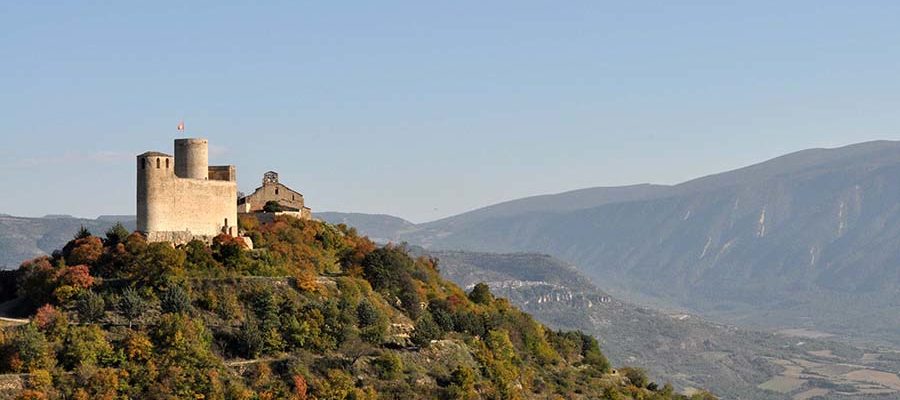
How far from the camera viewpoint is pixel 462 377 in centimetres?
7275

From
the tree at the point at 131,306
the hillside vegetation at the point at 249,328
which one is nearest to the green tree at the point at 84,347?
the hillside vegetation at the point at 249,328

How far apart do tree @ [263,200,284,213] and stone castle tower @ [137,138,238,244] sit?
1203cm

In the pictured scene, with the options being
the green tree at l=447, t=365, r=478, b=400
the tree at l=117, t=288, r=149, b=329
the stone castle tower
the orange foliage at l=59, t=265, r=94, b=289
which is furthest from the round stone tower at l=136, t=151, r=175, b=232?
the green tree at l=447, t=365, r=478, b=400

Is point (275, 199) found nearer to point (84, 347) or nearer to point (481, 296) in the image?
point (481, 296)

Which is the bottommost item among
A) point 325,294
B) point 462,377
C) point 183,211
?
point 462,377

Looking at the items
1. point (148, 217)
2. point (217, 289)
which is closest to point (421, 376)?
point (217, 289)

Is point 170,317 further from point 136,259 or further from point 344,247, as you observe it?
point 344,247

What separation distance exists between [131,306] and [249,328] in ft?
18.5

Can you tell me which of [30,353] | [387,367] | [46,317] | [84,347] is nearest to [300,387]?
[387,367]

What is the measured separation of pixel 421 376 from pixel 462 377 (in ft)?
7.54

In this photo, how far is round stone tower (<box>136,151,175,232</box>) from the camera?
70.1 m

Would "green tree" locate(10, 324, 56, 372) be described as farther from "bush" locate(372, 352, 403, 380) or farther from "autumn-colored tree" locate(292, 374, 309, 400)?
"bush" locate(372, 352, 403, 380)

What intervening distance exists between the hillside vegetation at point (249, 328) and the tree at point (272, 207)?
12.0 ft

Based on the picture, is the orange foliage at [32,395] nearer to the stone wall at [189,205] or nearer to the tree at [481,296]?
the stone wall at [189,205]
